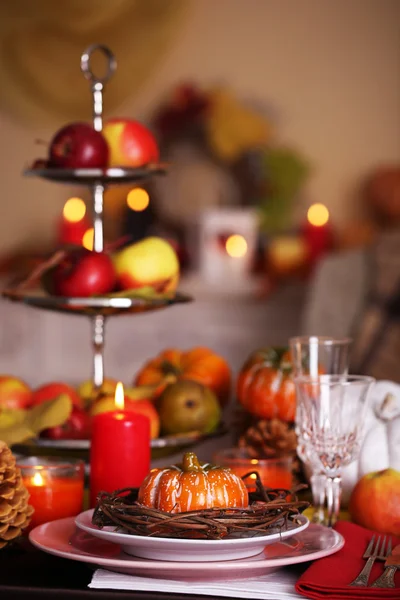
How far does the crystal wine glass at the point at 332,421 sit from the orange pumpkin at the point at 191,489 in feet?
0.63

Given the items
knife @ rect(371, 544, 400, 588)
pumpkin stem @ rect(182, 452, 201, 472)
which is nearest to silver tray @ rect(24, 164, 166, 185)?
pumpkin stem @ rect(182, 452, 201, 472)

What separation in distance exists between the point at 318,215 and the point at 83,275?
2.24 metres

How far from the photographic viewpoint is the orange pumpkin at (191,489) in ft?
2.61

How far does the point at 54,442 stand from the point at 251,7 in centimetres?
264

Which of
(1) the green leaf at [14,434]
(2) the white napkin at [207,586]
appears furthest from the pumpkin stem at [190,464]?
(1) the green leaf at [14,434]

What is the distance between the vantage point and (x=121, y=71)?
3521mm

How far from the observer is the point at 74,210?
3451 millimetres

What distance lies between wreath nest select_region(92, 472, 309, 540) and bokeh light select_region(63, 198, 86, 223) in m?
2.60

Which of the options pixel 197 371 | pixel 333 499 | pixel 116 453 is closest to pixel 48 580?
pixel 116 453

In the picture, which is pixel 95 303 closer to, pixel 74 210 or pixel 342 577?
pixel 342 577

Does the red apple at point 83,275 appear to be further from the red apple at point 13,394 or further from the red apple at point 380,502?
the red apple at point 380,502

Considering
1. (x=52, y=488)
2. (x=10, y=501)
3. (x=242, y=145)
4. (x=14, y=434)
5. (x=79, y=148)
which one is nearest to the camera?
(x=10, y=501)

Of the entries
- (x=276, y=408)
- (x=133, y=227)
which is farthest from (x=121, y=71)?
(x=276, y=408)

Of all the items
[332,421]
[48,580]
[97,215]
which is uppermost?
[97,215]
